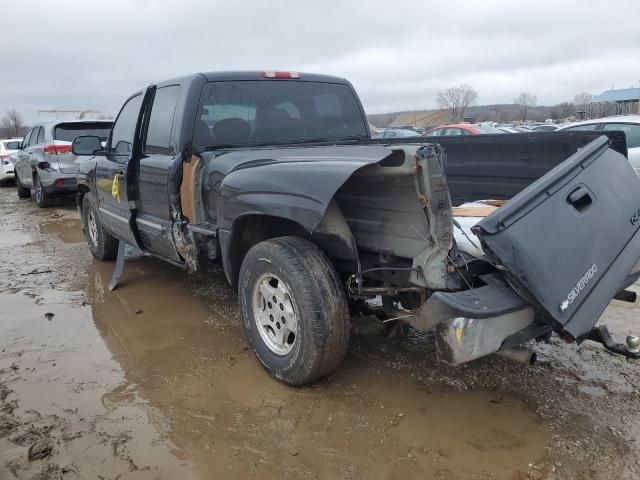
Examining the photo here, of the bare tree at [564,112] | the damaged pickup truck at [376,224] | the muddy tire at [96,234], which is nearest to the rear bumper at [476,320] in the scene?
the damaged pickup truck at [376,224]

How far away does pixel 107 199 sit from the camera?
5.36 m

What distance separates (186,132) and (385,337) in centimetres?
207

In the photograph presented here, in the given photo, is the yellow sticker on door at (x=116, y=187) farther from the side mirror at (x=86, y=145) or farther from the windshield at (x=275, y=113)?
the windshield at (x=275, y=113)

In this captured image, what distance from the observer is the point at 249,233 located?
3.45 metres

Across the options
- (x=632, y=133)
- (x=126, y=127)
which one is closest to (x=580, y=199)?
(x=126, y=127)

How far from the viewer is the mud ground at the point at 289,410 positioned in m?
2.49

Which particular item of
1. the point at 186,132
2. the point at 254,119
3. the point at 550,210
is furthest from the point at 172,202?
the point at 550,210

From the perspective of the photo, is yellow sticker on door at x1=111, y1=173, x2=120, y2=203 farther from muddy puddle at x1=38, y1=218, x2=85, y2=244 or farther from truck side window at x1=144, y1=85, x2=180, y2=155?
muddy puddle at x1=38, y1=218, x2=85, y2=244

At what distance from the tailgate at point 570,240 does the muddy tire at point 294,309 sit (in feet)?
2.92

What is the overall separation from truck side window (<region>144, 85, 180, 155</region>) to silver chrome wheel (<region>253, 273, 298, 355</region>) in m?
1.45

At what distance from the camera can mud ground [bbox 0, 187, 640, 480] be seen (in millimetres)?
2486

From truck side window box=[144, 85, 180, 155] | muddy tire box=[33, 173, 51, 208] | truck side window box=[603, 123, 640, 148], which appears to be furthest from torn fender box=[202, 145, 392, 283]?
muddy tire box=[33, 173, 51, 208]

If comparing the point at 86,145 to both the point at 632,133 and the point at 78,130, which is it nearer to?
the point at 78,130

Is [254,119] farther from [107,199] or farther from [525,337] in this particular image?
[525,337]
